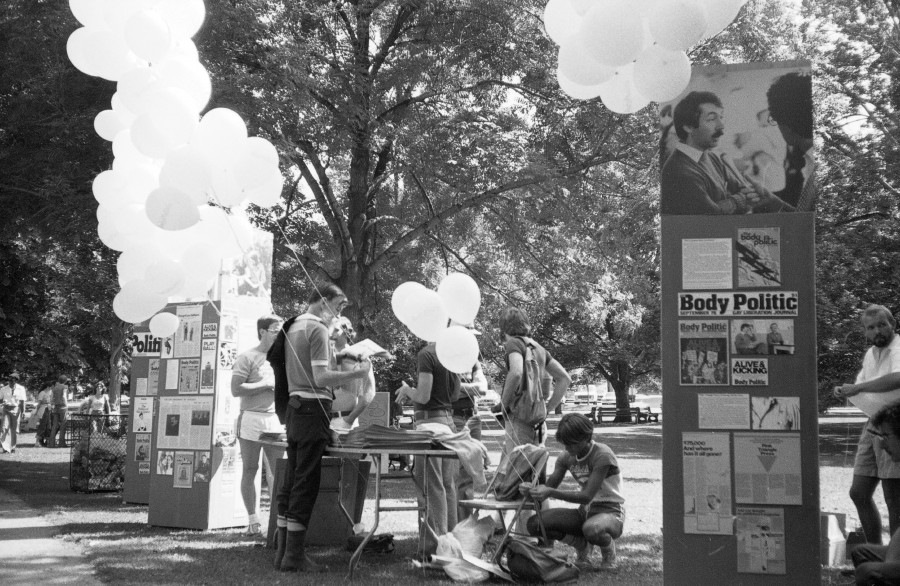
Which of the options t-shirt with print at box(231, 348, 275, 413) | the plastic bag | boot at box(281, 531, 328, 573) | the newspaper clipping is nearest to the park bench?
t-shirt with print at box(231, 348, 275, 413)

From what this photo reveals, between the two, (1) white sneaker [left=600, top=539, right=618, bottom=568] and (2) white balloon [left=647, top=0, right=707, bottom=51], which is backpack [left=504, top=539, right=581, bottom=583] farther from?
(2) white balloon [left=647, top=0, right=707, bottom=51]

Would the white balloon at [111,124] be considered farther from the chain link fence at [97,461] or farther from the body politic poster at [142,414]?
the chain link fence at [97,461]

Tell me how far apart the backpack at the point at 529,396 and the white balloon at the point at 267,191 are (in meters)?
2.36

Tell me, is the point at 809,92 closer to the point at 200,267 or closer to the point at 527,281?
the point at 200,267

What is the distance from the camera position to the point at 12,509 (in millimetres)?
9961

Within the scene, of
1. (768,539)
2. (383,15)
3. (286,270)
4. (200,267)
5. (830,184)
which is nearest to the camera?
(768,539)

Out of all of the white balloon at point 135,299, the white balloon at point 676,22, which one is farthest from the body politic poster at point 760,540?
the white balloon at point 135,299

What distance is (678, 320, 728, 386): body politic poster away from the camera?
5395 millimetres

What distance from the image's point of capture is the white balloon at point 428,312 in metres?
6.63

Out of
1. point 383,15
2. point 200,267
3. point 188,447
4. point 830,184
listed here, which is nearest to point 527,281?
point 383,15

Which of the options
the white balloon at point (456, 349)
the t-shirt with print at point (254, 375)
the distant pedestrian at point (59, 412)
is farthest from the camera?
the distant pedestrian at point (59, 412)

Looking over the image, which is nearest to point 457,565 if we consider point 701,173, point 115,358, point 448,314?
point 448,314

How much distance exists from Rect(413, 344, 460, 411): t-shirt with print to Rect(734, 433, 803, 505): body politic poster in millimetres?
2651

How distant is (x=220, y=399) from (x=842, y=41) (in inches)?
766
